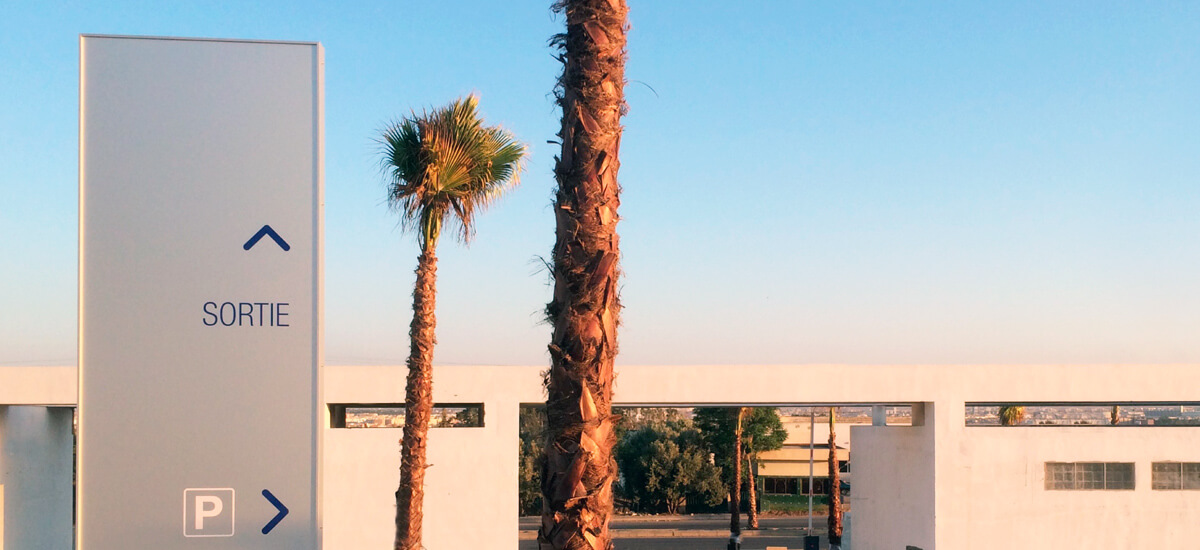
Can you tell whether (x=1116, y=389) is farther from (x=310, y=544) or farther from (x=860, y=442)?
(x=310, y=544)

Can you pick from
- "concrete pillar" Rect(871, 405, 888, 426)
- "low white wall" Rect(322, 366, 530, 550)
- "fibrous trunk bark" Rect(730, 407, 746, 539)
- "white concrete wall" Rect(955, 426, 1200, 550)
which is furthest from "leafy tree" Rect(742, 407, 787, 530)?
"low white wall" Rect(322, 366, 530, 550)

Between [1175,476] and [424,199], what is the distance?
15499mm

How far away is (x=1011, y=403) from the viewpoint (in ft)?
60.9

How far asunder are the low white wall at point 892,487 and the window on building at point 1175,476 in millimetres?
4281

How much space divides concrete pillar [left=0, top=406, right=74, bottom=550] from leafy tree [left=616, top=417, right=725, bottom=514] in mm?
30014

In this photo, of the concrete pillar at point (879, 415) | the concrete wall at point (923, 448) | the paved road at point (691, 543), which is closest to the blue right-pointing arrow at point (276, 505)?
the concrete wall at point (923, 448)

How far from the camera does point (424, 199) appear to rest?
12219 mm

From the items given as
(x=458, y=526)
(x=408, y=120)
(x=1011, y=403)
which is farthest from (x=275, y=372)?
(x=1011, y=403)

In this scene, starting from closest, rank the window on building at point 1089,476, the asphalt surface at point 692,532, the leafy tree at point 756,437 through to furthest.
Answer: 1. the window on building at point 1089,476
2. the asphalt surface at point 692,532
3. the leafy tree at point 756,437

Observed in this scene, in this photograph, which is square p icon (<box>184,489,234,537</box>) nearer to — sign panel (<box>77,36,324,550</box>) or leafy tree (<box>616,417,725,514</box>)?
sign panel (<box>77,36,324,550</box>)

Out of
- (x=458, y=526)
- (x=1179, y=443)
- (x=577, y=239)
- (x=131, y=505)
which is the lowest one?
(x=458, y=526)

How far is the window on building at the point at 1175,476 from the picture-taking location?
1873 cm

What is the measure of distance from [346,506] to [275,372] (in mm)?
13885

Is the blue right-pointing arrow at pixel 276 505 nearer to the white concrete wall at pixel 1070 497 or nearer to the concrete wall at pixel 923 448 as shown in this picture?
the concrete wall at pixel 923 448
